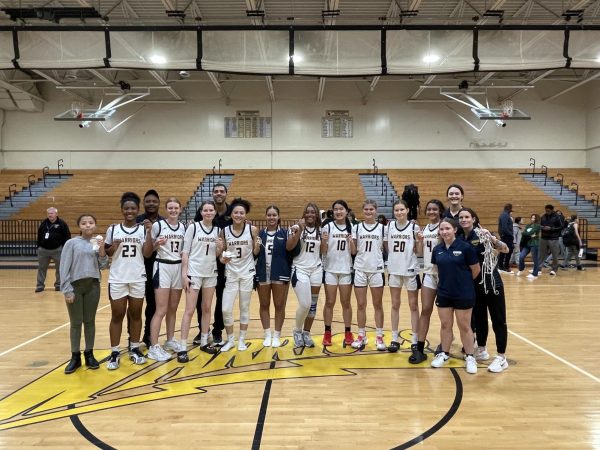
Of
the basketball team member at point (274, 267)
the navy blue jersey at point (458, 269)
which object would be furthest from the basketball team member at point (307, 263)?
the navy blue jersey at point (458, 269)

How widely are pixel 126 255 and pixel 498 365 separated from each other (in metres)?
3.78

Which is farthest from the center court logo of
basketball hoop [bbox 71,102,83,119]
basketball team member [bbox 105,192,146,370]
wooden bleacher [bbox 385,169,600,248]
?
basketball hoop [bbox 71,102,83,119]

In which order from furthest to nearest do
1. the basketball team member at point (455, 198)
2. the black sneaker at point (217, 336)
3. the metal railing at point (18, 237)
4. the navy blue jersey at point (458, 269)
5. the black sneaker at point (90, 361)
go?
the metal railing at point (18, 237)
the black sneaker at point (217, 336)
the basketball team member at point (455, 198)
the black sneaker at point (90, 361)
the navy blue jersey at point (458, 269)

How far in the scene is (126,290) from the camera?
4230 millimetres

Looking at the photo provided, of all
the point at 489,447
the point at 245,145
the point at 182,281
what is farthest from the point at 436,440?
the point at 245,145

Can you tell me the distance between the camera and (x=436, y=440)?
9.60 ft

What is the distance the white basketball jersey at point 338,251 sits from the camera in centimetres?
476

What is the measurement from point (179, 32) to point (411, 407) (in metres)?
5.10

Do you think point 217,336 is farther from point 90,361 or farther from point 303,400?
point 303,400

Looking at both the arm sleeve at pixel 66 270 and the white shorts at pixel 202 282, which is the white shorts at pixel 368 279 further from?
the arm sleeve at pixel 66 270

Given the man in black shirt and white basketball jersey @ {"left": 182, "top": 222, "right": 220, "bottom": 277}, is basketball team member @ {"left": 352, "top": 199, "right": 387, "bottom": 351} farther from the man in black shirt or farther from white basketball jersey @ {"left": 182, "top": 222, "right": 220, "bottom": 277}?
the man in black shirt

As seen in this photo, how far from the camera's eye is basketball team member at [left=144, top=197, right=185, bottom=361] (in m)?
4.39

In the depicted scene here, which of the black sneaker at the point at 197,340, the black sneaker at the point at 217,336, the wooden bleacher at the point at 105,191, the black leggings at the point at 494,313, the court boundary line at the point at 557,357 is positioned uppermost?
the wooden bleacher at the point at 105,191

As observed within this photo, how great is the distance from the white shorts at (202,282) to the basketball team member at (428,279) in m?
2.20
